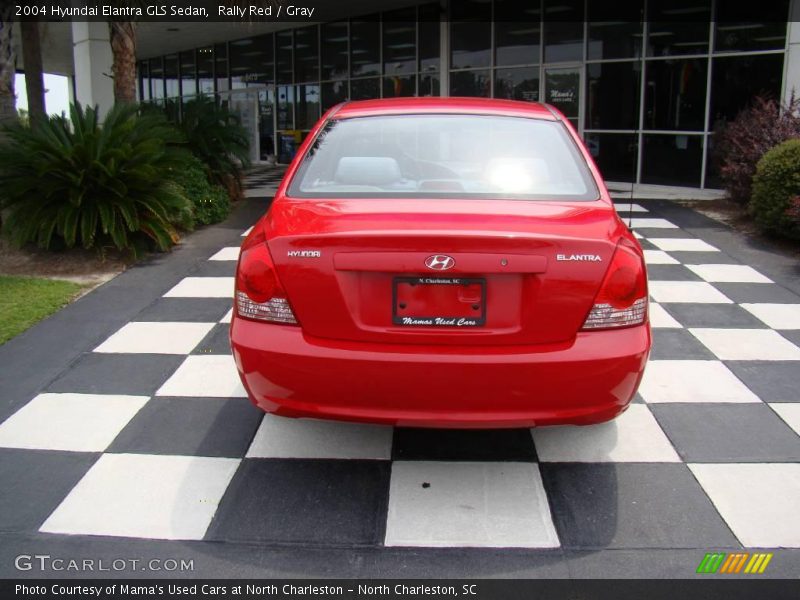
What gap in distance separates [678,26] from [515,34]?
12.8 feet

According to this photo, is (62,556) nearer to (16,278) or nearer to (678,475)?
(678,475)

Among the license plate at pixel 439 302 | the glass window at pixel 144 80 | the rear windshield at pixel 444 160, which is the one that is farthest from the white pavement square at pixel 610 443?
the glass window at pixel 144 80

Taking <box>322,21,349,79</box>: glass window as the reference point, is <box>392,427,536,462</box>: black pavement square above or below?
below

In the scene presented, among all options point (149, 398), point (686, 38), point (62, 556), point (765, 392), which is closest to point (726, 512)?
point (765, 392)

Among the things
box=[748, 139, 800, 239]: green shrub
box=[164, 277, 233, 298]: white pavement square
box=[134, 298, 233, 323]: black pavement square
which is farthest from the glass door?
box=[134, 298, 233, 323]: black pavement square

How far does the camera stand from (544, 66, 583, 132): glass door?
1534 cm

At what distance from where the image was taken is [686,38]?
43.7 ft

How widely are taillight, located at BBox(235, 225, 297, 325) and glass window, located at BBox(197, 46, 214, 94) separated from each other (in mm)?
23205

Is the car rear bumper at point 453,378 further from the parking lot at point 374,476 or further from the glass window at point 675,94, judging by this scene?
the glass window at point 675,94

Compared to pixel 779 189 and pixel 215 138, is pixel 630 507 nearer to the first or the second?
pixel 779 189

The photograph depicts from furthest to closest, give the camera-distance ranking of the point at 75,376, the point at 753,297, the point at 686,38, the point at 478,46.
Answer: the point at 478,46, the point at 686,38, the point at 753,297, the point at 75,376

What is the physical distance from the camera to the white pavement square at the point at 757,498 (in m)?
2.89

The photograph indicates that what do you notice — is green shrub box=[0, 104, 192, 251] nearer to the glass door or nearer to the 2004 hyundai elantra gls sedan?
the 2004 hyundai elantra gls sedan

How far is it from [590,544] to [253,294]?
1627mm
